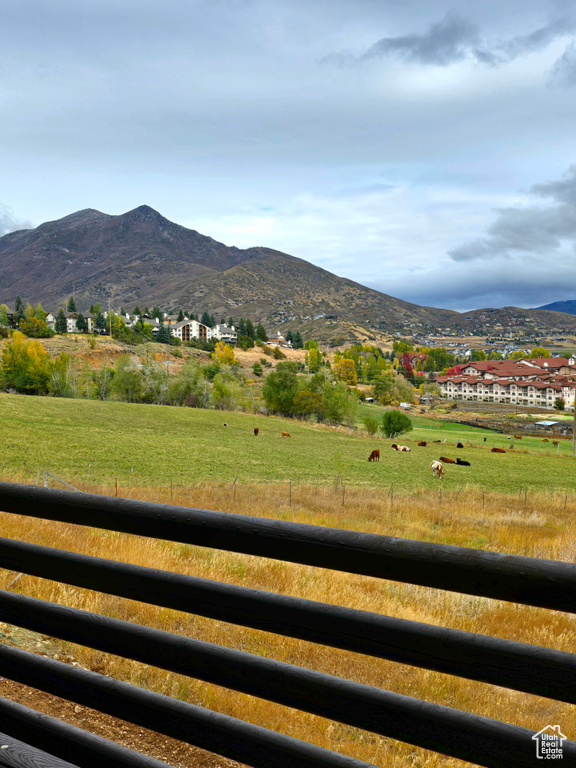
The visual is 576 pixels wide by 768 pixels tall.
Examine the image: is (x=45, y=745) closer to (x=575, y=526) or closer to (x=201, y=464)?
(x=575, y=526)

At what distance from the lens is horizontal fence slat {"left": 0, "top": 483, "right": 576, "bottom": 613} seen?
1.44 metres

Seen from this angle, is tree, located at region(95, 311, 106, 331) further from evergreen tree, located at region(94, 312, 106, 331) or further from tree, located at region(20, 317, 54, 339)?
tree, located at region(20, 317, 54, 339)

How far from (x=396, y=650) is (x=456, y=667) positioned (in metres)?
0.18

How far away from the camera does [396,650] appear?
62.8 inches

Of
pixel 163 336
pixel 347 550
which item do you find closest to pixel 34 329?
pixel 163 336

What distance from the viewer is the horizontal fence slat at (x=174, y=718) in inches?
66.7

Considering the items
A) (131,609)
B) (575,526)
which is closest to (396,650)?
(131,609)

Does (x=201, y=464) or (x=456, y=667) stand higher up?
(x=456, y=667)

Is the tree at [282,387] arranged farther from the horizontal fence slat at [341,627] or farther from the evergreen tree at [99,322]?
the evergreen tree at [99,322]

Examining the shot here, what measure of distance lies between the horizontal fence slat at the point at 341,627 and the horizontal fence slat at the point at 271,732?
123 millimetres

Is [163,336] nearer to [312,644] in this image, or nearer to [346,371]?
[346,371]

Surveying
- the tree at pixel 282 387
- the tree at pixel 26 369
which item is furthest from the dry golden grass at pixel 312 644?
the tree at pixel 26 369

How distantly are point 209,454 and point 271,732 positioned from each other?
39.4 m

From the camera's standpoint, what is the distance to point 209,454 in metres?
40.5
